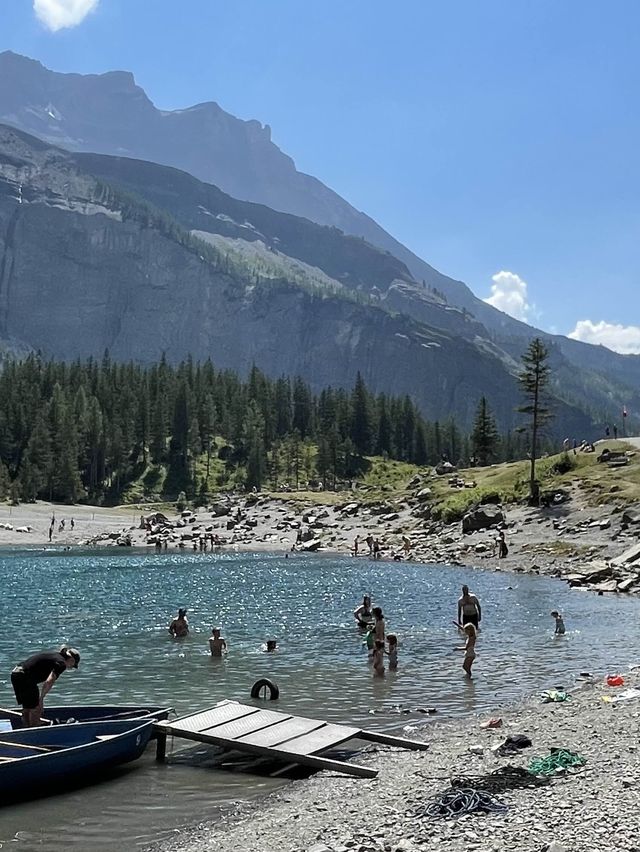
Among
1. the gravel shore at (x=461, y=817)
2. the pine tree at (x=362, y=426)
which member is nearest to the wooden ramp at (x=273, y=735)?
the gravel shore at (x=461, y=817)

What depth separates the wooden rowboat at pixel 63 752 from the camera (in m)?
14.0

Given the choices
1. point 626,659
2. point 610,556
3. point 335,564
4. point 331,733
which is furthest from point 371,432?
point 331,733

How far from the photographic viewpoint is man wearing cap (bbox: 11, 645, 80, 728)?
54.3 ft

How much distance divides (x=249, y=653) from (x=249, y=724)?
1214 cm

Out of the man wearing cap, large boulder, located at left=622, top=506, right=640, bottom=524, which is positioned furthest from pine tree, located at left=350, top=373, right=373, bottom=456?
the man wearing cap

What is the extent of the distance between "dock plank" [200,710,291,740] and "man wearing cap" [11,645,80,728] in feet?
11.1

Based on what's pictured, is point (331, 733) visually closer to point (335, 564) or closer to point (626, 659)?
point (626, 659)

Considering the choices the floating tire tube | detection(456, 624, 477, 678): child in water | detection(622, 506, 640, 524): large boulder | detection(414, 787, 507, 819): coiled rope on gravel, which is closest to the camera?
detection(414, 787, 507, 819): coiled rope on gravel

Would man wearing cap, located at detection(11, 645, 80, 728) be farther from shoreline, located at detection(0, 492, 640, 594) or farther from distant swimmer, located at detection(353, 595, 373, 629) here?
shoreline, located at detection(0, 492, 640, 594)

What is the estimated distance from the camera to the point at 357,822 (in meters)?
11.9

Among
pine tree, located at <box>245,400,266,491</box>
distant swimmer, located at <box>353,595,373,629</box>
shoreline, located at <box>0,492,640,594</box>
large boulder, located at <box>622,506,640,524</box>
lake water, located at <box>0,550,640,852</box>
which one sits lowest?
lake water, located at <box>0,550,640,852</box>

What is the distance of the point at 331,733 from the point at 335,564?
169 ft

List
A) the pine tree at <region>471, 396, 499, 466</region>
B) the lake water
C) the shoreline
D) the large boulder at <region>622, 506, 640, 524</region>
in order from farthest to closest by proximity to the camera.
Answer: the pine tree at <region>471, 396, 499, 466</region> < the large boulder at <region>622, 506, 640, 524</region> < the shoreline < the lake water

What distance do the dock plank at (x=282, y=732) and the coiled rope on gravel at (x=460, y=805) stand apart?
4523 millimetres
